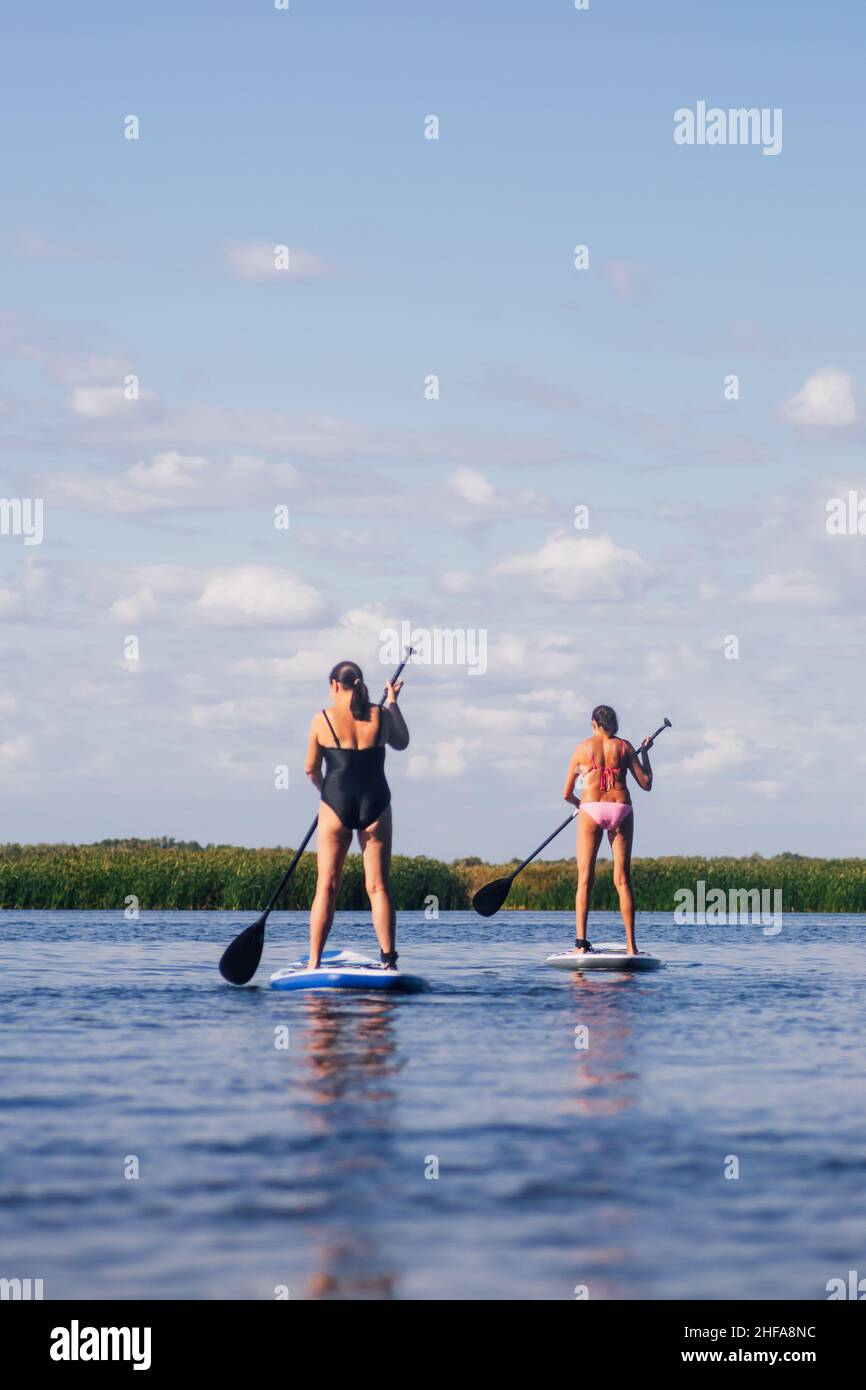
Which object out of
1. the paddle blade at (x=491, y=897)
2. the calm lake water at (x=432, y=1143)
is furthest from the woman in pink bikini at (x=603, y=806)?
the paddle blade at (x=491, y=897)

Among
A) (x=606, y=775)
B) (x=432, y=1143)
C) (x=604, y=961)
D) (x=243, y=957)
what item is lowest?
(x=432, y=1143)

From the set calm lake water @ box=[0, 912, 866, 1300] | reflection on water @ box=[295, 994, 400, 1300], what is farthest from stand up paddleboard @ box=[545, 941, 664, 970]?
reflection on water @ box=[295, 994, 400, 1300]

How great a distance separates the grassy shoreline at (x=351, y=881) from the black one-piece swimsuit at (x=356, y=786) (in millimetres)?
17652

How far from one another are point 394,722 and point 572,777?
3.85m

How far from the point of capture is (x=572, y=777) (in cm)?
1669

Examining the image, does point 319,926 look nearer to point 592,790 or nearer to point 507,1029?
point 507,1029

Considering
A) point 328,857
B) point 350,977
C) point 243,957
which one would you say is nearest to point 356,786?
point 328,857

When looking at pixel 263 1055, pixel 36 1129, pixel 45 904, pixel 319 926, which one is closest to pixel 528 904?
pixel 45 904

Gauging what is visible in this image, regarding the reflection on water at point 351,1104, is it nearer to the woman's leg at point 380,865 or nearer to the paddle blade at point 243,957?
the woman's leg at point 380,865

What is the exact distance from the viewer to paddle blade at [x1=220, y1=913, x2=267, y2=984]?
47.6 ft

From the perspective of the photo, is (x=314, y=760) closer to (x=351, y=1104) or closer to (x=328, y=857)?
(x=328, y=857)

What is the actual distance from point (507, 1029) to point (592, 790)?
5.29 meters

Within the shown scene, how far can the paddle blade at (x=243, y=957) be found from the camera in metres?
14.5
